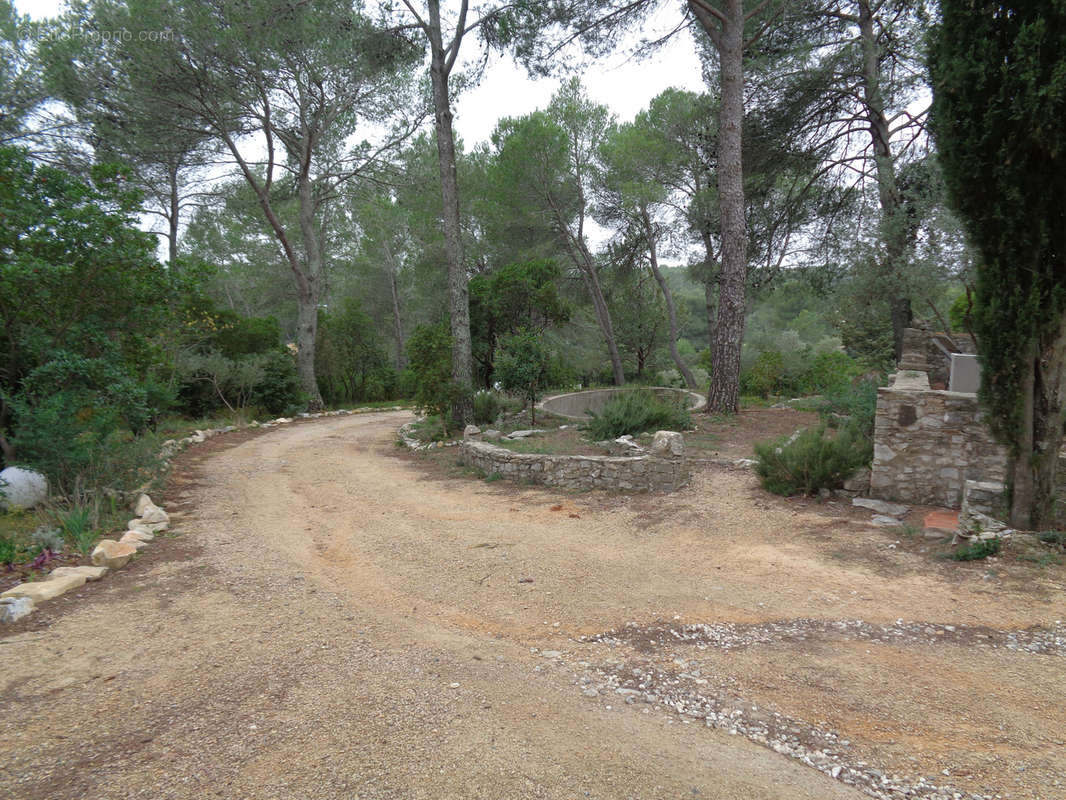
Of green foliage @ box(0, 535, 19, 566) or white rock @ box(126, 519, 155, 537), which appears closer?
green foliage @ box(0, 535, 19, 566)

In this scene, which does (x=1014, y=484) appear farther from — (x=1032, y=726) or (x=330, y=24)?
(x=330, y=24)

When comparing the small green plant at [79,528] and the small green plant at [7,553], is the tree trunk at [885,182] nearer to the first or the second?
the small green plant at [79,528]

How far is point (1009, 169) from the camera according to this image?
3.99 meters

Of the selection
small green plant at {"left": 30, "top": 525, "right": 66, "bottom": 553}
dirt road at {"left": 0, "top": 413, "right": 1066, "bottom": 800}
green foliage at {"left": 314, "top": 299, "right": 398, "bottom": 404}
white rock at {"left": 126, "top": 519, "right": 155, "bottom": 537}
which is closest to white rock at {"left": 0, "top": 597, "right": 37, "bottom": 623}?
dirt road at {"left": 0, "top": 413, "right": 1066, "bottom": 800}

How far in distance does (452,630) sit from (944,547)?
Answer: 383cm

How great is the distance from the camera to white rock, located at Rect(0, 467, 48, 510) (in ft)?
17.3

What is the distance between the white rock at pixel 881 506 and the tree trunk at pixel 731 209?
4.88 meters

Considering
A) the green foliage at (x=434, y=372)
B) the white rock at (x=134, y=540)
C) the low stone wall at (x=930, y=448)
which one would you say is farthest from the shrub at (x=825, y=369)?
the white rock at (x=134, y=540)

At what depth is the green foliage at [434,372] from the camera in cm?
1025


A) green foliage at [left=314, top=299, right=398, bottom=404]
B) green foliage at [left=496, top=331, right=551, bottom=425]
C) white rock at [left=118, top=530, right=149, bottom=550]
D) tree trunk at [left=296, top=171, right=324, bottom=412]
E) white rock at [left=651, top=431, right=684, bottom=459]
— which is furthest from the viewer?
green foliage at [left=314, top=299, right=398, bottom=404]

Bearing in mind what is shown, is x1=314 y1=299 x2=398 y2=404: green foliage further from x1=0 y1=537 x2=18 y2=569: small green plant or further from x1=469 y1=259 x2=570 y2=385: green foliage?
x1=0 y1=537 x2=18 y2=569: small green plant

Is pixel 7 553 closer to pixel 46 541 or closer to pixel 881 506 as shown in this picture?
pixel 46 541

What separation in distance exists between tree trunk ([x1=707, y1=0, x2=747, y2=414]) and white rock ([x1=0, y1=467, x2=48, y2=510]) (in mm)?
9576

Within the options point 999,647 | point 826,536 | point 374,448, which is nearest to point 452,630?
point 999,647
